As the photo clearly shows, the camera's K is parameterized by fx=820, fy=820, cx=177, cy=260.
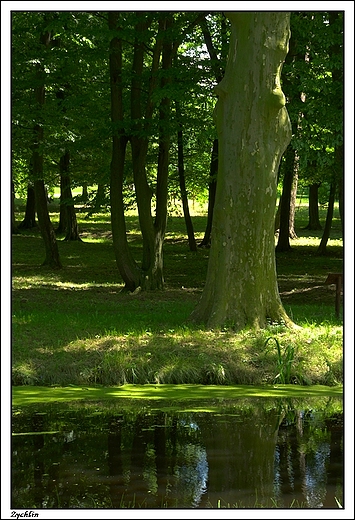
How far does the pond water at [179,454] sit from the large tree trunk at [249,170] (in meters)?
3.18

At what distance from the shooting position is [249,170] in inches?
500

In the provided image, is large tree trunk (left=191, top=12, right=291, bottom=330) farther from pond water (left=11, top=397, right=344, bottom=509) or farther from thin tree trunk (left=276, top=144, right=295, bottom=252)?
thin tree trunk (left=276, top=144, right=295, bottom=252)

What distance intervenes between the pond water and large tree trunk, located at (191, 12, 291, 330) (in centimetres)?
318

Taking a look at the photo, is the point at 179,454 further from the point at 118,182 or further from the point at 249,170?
the point at 118,182

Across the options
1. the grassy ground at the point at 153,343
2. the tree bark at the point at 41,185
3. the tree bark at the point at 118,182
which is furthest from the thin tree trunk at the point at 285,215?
the tree bark at the point at 118,182

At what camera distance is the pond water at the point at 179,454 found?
6539mm

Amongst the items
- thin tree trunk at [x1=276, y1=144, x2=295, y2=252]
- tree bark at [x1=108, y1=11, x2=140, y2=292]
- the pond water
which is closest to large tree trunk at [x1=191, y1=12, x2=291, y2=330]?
the pond water

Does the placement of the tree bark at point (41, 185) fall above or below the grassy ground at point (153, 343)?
above

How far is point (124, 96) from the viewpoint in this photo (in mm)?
22594

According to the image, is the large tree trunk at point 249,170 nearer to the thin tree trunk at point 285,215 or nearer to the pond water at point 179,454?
the pond water at point 179,454

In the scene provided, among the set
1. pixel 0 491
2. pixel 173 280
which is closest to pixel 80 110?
pixel 173 280

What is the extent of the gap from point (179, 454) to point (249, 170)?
19.7 feet

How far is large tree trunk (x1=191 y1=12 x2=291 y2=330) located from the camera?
41.2 feet

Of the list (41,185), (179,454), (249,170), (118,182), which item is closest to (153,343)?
(249,170)
